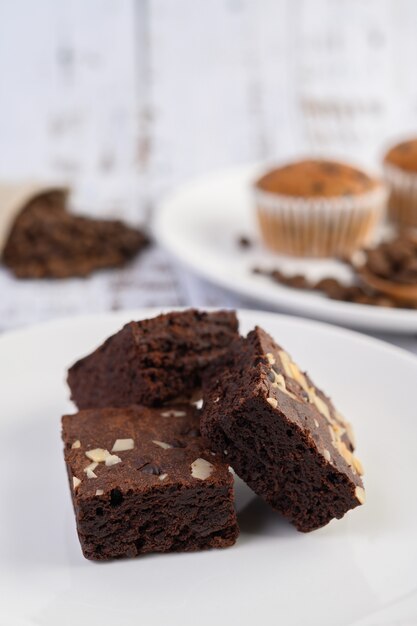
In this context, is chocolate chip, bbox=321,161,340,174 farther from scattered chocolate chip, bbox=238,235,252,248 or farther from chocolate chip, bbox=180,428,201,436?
chocolate chip, bbox=180,428,201,436

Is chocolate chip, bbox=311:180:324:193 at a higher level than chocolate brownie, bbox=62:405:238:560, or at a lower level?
lower

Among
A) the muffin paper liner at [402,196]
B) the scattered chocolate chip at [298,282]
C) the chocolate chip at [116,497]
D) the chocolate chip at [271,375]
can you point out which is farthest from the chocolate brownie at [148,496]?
the muffin paper liner at [402,196]

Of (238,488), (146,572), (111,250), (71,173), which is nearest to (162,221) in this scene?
(111,250)

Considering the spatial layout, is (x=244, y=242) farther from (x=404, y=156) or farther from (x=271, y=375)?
(x=271, y=375)

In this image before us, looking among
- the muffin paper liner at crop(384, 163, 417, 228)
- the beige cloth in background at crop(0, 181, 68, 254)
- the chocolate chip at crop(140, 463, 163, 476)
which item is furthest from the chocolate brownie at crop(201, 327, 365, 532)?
the muffin paper liner at crop(384, 163, 417, 228)

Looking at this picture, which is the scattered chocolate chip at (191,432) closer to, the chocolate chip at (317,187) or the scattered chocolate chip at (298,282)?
the scattered chocolate chip at (298,282)
